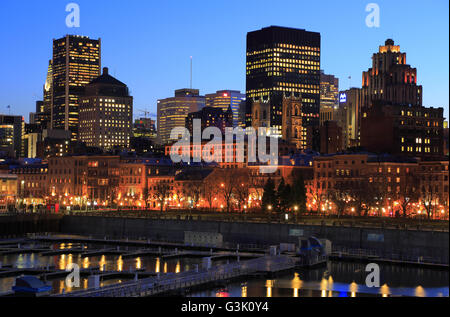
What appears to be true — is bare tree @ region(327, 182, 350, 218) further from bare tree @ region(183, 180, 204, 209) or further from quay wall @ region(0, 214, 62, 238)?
quay wall @ region(0, 214, 62, 238)

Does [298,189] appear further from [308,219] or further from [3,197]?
[3,197]

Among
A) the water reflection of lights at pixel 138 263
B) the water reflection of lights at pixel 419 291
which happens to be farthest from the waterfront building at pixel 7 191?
the water reflection of lights at pixel 419 291

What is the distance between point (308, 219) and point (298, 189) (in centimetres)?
1492

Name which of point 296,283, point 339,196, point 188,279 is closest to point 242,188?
point 339,196

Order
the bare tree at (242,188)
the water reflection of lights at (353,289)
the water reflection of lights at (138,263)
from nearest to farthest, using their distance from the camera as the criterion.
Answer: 1. the water reflection of lights at (353,289)
2. the water reflection of lights at (138,263)
3. the bare tree at (242,188)

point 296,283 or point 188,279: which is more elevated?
point 188,279

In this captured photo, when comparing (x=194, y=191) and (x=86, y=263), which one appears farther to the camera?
(x=194, y=191)

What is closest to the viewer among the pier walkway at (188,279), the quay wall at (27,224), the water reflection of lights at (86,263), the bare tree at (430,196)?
the pier walkway at (188,279)

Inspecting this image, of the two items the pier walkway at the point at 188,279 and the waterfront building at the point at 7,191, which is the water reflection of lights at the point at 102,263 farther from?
the waterfront building at the point at 7,191

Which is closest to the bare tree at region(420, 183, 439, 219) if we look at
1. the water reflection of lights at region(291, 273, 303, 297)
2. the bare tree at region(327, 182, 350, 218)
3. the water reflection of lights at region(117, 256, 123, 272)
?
the bare tree at region(327, 182, 350, 218)

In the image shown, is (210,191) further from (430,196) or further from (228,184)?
(430,196)

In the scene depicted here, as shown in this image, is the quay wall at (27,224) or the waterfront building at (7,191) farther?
the waterfront building at (7,191)

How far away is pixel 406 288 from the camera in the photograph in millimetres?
79750
